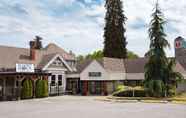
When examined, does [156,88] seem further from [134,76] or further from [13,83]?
[13,83]

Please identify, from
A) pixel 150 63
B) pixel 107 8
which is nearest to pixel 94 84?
pixel 150 63

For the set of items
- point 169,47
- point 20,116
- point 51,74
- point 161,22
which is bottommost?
point 20,116

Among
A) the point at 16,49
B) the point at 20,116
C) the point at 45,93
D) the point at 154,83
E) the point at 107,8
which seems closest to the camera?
the point at 20,116

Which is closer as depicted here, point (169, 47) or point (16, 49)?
point (169, 47)

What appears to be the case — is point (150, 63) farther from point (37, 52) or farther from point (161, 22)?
point (37, 52)

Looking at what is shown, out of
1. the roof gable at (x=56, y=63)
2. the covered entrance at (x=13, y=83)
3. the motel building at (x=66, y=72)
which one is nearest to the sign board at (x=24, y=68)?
the motel building at (x=66, y=72)

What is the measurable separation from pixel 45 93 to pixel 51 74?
2.76m

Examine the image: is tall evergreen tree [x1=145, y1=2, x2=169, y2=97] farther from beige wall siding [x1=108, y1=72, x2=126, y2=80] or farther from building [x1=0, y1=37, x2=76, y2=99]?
building [x1=0, y1=37, x2=76, y2=99]

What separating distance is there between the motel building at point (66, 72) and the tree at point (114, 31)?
11353mm

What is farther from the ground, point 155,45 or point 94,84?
point 155,45

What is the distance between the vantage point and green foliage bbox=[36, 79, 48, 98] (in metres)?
31.2

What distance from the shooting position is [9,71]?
101 feet

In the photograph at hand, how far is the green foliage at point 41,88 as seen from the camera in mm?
31234

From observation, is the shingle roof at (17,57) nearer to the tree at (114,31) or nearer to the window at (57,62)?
the window at (57,62)
